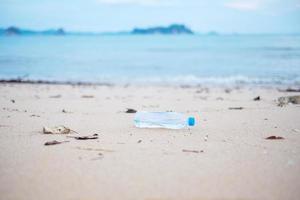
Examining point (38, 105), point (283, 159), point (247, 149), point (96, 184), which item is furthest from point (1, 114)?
point (283, 159)

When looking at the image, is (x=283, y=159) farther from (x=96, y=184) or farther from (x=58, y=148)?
(x=58, y=148)

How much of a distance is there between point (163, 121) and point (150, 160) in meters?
1.75

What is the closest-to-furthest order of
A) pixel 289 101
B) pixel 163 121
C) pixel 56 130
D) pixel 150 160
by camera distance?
pixel 150 160
pixel 56 130
pixel 163 121
pixel 289 101

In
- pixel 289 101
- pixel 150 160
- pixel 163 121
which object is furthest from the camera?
pixel 289 101

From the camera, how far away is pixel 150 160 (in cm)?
330

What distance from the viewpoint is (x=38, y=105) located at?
6.73 m

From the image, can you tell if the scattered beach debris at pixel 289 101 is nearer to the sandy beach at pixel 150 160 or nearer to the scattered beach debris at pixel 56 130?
the sandy beach at pixel 150 160

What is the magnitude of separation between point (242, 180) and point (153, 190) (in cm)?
71

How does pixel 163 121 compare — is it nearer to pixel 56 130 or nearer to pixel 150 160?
pixel 56 130

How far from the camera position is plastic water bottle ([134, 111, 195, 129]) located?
4652 mm

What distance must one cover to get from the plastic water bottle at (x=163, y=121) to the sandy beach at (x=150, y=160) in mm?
132

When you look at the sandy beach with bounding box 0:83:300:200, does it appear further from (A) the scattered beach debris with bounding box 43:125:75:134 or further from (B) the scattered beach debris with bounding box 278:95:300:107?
(B) the scattered beach debris with bounding box 278:95:300:107

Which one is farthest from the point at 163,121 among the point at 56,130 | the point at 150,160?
the point at 150,160

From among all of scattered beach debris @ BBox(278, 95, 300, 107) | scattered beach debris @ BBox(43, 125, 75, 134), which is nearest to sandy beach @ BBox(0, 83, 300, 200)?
scattered beach debris @ BBox(43, 125, 75, 134)
